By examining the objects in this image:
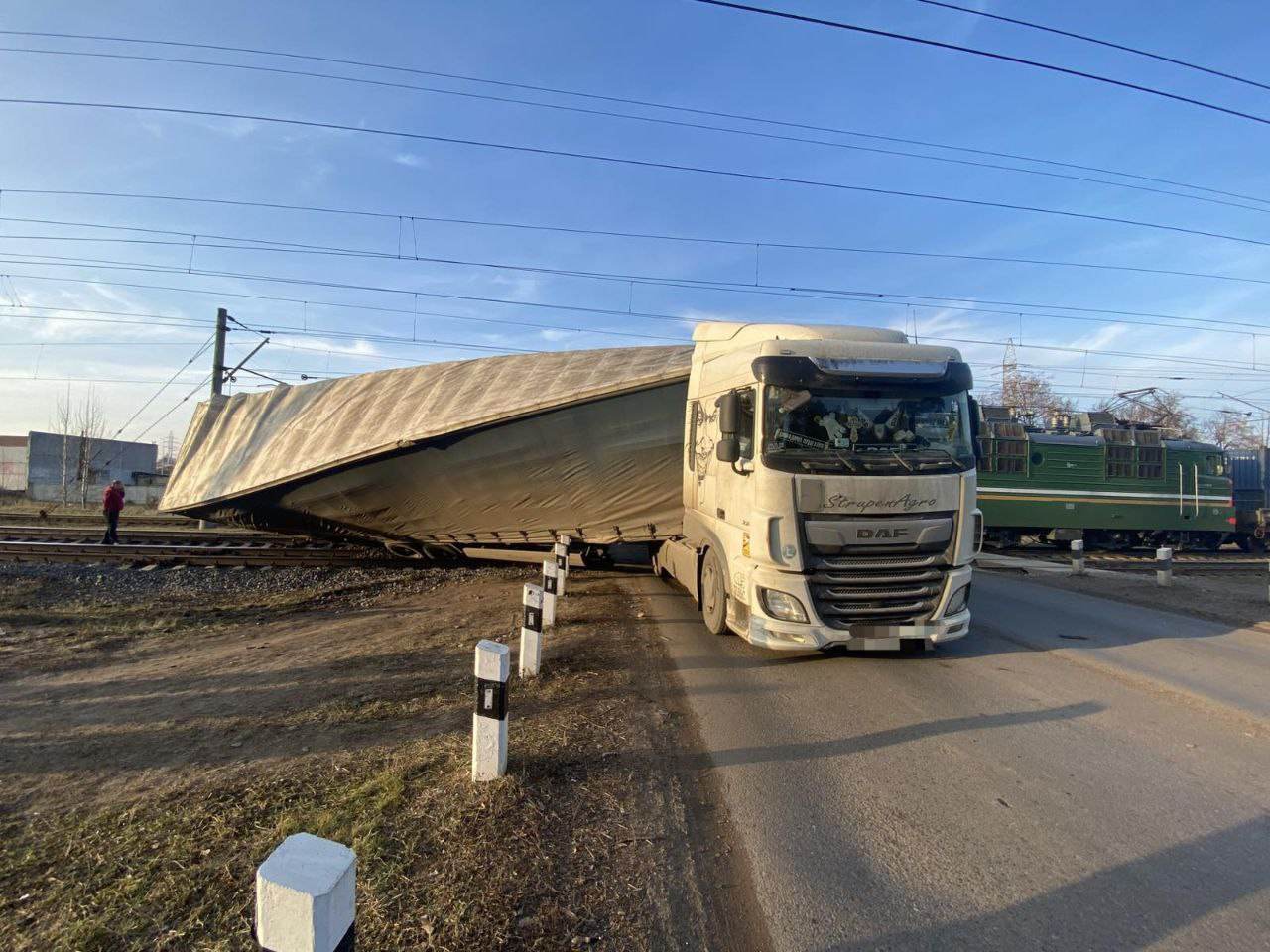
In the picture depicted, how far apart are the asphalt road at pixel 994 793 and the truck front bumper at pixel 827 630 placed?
0.33 m

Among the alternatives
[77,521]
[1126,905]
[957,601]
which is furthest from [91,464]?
[1126,905]

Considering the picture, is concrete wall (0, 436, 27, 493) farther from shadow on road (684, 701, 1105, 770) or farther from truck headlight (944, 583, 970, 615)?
truck headlight (944, 583, 970, 615)

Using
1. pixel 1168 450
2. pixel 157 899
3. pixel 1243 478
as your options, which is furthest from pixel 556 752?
pixel 1243 478

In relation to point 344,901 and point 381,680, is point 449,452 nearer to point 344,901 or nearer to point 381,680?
point 381,680

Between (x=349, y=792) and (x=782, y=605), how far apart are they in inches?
158

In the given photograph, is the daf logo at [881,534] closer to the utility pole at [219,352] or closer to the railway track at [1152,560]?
the railway track at [1152,560]

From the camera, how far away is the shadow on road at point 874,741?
178 inches

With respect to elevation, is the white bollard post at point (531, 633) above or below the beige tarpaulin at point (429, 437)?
below

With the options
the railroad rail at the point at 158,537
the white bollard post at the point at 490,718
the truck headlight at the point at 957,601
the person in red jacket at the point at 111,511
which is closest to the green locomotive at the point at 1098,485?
the truck headlight at the point at 957,601

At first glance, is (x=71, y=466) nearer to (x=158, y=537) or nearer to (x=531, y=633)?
Answer: (x=158, y=537)

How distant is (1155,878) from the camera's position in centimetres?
315

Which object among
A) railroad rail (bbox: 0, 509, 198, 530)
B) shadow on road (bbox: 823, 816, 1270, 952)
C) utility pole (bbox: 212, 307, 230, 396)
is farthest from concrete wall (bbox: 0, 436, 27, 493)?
shadow on road (bbox: 823, 816, 1270, 952)

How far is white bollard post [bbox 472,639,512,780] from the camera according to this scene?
389 cm

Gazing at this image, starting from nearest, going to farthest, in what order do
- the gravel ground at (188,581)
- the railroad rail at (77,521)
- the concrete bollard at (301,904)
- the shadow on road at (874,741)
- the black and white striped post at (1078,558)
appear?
the concrete bollard at (301,904), the shadow on road at (874,741), the gravel ground at (188,581), the black and white striped post at (1078,558), the railroad rail at (77,521)
